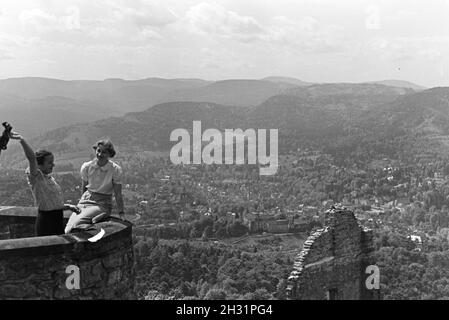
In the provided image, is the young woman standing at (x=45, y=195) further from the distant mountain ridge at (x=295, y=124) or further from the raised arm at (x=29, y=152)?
the distant mountain ridge at (x=295, y=124)

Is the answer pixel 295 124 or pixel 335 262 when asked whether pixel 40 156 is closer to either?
pixel 335 262

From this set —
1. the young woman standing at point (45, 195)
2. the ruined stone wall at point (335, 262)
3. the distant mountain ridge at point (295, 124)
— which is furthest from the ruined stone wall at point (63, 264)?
the distant mountain ridge at point (295, 124)

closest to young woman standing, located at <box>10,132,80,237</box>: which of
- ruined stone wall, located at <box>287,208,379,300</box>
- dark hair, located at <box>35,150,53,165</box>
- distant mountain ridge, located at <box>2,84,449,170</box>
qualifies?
dark hair, located at <box>35,150,53,165</box>

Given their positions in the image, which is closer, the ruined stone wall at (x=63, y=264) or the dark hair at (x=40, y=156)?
the ruined stone wall at (x=63, y=264)

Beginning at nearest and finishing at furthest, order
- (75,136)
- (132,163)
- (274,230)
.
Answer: (274,230)
(132,163)
(75,136)
